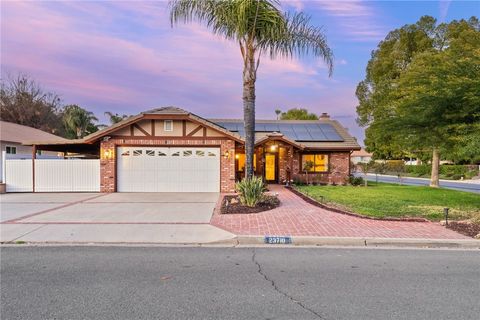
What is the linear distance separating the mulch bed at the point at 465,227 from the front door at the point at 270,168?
1342 cm

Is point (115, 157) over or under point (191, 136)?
under

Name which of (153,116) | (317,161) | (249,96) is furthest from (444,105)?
(153,116)

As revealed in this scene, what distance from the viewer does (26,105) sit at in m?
41.8

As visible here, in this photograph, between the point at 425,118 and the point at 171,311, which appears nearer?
the point at 171,311

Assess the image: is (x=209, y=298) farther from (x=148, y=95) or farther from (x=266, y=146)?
(x=148, y=95)

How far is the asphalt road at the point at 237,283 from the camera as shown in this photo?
372 cm

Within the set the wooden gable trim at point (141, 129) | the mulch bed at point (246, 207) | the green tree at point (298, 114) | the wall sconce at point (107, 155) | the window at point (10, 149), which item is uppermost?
the green tree at point (298, 114)

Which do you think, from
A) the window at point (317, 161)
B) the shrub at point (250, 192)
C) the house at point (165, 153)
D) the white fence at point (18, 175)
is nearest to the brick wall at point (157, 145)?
the house at point (165, 153)

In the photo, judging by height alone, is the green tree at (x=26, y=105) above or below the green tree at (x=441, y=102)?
above

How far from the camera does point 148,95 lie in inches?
1155

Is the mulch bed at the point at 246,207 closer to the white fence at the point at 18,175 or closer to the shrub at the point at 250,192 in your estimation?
the shrub at the point at 250,192

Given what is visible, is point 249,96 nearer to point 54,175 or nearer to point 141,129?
point 141,129

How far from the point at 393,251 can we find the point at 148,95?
27.2 meters

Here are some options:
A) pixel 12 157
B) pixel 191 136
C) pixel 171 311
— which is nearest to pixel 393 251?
pixel 171 311
